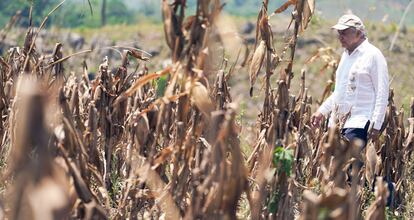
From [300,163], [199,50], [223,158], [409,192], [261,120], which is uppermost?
[199,50]

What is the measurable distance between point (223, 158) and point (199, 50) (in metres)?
0.45

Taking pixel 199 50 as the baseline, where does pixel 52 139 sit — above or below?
below

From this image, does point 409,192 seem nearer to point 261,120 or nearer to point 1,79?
point 261,120

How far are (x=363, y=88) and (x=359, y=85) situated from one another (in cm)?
3

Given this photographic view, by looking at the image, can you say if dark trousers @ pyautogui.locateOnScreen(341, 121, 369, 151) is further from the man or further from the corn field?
the corn field

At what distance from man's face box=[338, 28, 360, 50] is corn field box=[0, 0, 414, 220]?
478 mm

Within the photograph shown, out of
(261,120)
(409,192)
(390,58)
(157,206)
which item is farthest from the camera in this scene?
(390,58)

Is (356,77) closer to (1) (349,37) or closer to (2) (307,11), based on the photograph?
(1) (349,37)

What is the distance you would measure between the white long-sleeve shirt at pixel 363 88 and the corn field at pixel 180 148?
251 mm

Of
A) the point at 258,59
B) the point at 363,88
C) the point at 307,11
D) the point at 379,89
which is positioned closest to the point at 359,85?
the point at 363,88

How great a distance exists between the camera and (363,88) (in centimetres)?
472

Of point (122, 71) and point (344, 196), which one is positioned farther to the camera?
point (122, 71)

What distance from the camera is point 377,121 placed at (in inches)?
183

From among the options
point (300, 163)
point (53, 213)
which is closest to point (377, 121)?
point (300, 163)
